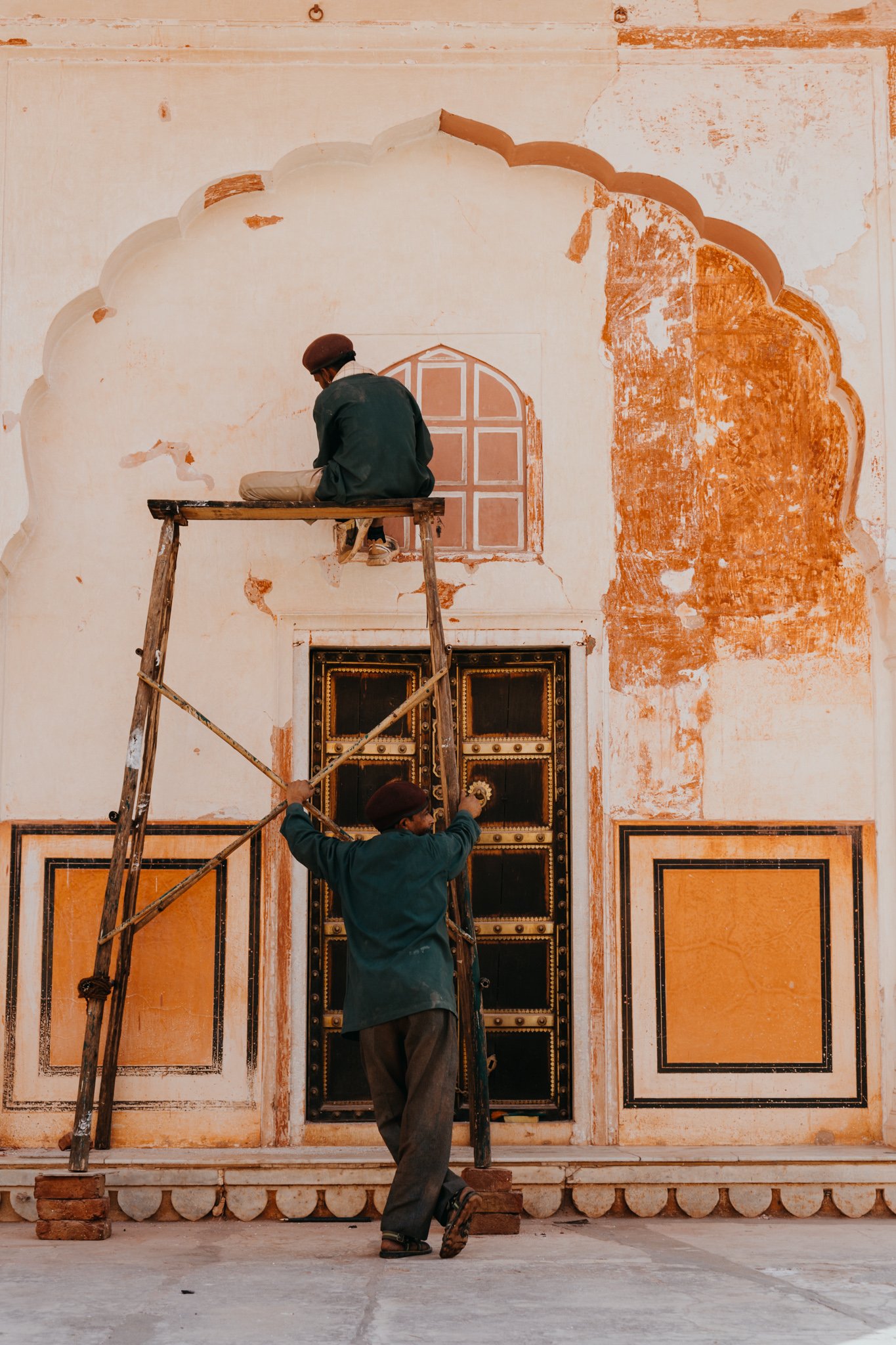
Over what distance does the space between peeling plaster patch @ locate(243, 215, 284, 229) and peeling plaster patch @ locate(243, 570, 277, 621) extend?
1.42 m

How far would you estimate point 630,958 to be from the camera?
5531 millimetres

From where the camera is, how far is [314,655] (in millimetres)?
5699

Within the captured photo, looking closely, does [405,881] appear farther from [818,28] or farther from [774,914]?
[818,28]

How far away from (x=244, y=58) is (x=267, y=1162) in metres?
4.14

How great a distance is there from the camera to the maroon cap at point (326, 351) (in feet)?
17.9

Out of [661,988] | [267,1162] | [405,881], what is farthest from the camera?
[661,988]

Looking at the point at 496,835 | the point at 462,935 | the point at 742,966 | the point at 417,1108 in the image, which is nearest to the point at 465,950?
the point at 462,935

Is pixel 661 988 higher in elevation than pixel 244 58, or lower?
lower

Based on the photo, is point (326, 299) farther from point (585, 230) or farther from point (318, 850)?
point (318, 850)

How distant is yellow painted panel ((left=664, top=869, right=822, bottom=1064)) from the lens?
18.0 ft

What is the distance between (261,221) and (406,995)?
3212mm

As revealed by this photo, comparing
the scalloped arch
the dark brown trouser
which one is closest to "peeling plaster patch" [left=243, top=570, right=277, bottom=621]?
the scalloped arch

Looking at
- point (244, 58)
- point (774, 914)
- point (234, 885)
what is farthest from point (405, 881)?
point (244, 58)

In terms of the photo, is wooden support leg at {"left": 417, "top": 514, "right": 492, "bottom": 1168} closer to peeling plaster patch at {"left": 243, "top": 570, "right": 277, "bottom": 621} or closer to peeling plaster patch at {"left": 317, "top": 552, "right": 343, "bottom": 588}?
peeling plaster patch at {"left": 317, "top": 552, "right": 343, "bottom": 588}
